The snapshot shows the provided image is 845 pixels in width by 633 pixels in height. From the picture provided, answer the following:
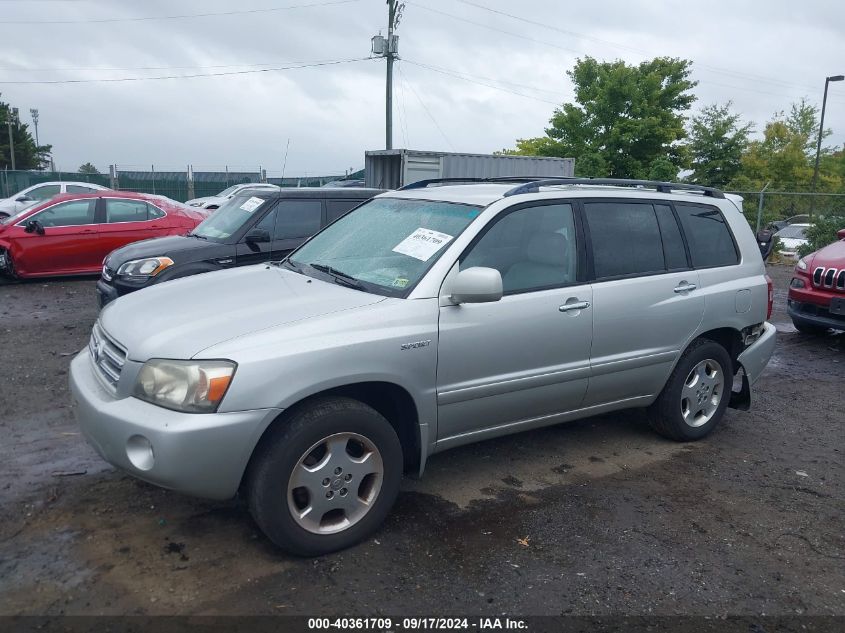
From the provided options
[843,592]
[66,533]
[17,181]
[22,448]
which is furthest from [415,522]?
[17,181]

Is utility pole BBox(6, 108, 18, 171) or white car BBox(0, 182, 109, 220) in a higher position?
utility pole BBox(6, 108, 18, 171)

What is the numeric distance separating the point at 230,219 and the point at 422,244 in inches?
190

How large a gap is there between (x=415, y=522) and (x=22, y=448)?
2.69 m

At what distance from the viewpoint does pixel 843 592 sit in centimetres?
334

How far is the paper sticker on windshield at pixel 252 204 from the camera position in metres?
8.14

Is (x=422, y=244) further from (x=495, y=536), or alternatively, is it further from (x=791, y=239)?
(x=791, y=239)

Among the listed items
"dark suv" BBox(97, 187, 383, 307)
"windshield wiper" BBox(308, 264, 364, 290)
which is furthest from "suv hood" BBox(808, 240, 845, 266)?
"windshield wiper" BBox(308, 264, 364, 290)

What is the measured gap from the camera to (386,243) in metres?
4.25

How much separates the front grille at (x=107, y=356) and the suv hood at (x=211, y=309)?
5 cm

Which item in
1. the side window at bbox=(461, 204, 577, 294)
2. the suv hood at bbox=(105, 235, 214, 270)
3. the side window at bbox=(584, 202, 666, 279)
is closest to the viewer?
the side window at bbox=(461, 204, 577, 294)

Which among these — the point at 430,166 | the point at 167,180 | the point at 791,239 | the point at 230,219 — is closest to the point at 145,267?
the point at 230,219

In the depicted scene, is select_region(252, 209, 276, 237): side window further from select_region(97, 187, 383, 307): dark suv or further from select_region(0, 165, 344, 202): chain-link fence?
select_region(0, 165, 344, 202): chain-link fence

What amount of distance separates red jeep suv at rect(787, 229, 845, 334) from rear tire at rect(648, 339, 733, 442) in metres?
3.64

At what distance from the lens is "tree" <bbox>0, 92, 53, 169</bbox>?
54.9 m
